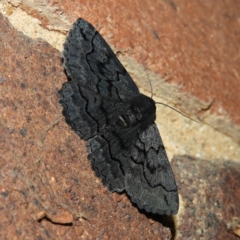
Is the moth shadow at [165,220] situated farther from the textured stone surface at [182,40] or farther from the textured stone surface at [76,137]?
the textured stone surface at [182,40]

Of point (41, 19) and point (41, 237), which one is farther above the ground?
point (41, 19)

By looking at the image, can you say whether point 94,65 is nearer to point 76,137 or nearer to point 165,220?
point 76,137

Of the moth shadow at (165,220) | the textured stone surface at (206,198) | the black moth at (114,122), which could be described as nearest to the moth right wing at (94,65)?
the black moth at (114,122)

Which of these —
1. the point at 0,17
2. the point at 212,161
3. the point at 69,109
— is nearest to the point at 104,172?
the point at 69,109

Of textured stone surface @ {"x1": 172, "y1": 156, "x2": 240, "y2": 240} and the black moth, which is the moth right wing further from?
textured stone surface @ {"x1": 172, "y1": 156, "x2": 240, "y2": 240}

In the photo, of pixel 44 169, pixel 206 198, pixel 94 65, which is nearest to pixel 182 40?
pixel 94 65

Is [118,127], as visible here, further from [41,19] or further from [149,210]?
[41,19]
